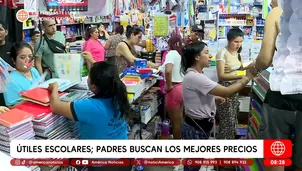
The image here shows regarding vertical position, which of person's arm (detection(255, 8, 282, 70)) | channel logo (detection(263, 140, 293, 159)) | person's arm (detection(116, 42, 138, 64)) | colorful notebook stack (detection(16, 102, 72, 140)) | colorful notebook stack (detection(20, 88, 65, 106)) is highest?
person's arm (detection(255, 8, 282, 70))

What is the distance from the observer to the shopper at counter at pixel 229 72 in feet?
11.9

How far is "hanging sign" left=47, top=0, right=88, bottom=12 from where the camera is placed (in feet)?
7.80

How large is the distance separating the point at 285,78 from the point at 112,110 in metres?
1.01

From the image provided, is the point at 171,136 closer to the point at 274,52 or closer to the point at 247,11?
the point at 274,52

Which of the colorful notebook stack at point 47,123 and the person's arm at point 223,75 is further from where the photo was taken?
the person's arm at point 223,75

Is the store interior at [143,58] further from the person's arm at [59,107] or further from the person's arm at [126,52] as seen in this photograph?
the person's arm at [126,52]

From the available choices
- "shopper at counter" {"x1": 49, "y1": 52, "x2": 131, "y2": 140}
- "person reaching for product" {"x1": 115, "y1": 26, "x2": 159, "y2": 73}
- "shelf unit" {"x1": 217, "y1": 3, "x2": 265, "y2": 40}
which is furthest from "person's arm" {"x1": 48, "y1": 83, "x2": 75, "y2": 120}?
"shelf unit" {"x1": 217, "y1": 3, "x2": 265, "y2": 40}

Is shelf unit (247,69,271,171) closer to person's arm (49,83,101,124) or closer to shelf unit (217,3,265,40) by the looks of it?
person's arm (49,83,101,124)

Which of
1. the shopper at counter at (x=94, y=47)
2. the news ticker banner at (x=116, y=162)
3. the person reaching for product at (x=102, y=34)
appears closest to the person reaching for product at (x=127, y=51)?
the shopper at counter at (x=94, y=47)

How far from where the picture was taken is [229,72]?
3.68 metres

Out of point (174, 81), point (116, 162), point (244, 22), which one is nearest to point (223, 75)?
point (174, 81)

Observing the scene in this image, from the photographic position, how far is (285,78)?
5.23ft

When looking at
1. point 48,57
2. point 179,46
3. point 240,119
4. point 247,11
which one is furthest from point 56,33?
point 247,11

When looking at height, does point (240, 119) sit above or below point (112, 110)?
below
